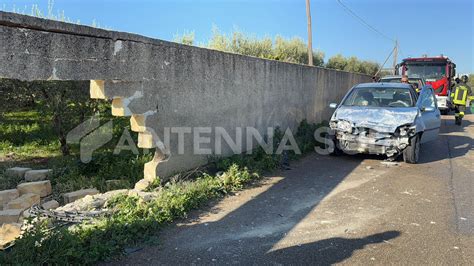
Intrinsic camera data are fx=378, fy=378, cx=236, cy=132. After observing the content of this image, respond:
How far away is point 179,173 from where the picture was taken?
609 cm

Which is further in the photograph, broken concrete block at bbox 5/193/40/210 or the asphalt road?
broken concrete block at bbox 5/193/40/210

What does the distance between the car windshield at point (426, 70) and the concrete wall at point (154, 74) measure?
11662 millimetres

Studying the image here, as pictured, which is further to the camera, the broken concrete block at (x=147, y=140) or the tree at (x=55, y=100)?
the tree at (x=55, y=100)

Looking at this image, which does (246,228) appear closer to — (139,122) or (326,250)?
(326,250)

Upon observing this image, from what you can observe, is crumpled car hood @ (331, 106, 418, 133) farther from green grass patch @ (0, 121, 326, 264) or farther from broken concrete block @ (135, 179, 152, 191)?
broken concrete block @ (135, 179, 152, 191)

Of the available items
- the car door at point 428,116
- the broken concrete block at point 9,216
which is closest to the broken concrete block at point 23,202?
the broken concrete block at point 9,216

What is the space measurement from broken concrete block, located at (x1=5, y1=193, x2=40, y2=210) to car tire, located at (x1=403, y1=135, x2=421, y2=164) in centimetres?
689

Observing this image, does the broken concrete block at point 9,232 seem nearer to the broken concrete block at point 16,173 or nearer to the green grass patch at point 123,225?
the green grass patch at point 123,225

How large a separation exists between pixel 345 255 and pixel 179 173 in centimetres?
318

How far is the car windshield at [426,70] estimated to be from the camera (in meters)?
18.1

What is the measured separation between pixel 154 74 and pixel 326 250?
11.4ft

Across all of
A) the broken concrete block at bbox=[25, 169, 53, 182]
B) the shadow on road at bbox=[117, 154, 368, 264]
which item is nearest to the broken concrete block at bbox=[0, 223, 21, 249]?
the shadow on road at bbox=[117, 154, 368, 264]

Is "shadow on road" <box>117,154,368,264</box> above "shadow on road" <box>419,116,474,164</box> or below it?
below

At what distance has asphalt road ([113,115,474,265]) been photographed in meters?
3.65
